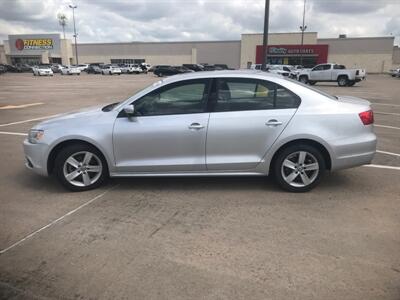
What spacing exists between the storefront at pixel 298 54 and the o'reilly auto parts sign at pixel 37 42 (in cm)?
5279

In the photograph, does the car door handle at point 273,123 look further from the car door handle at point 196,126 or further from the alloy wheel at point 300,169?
the car door handle at point 196,126

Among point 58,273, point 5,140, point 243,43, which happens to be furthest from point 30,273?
point 243,43

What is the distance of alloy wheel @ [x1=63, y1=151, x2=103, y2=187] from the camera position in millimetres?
5395

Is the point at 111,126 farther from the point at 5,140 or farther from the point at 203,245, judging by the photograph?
the point at 5,140

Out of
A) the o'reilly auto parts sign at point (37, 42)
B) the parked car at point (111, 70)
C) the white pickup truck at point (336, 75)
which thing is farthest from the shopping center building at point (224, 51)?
the white pickup truck at point (336, 75)

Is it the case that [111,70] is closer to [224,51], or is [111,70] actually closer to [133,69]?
[133,69]

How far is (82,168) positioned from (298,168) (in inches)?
116

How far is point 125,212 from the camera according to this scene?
476cm

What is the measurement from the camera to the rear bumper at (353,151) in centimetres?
522

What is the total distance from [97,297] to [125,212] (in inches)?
67.2

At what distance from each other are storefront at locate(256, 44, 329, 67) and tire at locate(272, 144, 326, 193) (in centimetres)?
7475

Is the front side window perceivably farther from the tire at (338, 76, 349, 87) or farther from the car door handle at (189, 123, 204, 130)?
the tire at (338, 76, 349, 87)

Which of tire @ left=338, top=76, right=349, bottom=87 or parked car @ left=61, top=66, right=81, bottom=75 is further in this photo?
parked car @ left=61, top=66, right=81, bottom=75

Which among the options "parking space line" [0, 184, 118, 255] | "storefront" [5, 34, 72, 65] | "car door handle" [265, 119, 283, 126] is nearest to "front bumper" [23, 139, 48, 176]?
"parking space line" [0, 184, 118, 255]
